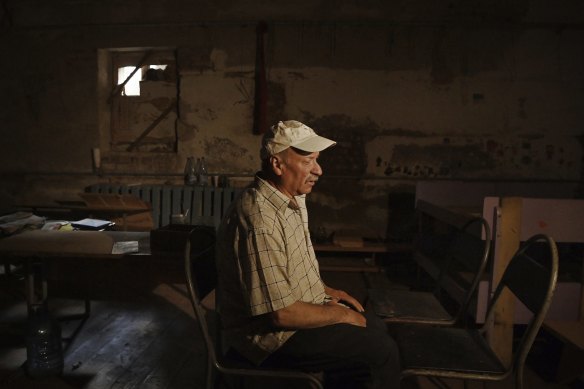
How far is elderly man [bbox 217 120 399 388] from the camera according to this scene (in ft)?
4.55

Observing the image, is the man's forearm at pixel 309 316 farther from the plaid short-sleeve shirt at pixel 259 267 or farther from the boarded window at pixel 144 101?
the boarded window at pixel 144 101

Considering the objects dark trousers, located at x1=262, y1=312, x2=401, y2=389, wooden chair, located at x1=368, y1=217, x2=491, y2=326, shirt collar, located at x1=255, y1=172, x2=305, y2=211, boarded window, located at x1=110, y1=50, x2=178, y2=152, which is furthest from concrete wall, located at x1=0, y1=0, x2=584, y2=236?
dark trousers, located at x1=262, y1=312, x2=401, y2=389

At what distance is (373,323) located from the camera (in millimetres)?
1826

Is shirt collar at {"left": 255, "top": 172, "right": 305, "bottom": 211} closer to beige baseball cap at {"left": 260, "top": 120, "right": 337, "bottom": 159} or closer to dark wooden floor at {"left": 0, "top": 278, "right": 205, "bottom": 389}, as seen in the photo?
beige baseball cap at {"left": 260, "top": 120, "right": 337, "bottom": 159}

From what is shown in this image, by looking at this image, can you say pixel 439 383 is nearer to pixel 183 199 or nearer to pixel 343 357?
pixel 343 357

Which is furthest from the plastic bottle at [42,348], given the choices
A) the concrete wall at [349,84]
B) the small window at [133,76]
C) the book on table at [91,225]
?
the small window at [133,76]

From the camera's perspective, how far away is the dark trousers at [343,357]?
147 cm

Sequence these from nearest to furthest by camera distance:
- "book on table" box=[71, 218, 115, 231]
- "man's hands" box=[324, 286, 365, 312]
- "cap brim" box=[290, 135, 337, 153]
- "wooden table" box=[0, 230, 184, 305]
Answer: "cap brim" box=[290, 135, 337, 153], "man's hands" box=[324, 286, 365, 312], "wooden table" box=[0, 230, 184, 305], "book on table" box=[71, 218, 115, 231]

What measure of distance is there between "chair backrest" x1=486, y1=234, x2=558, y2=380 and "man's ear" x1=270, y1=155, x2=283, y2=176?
104cm

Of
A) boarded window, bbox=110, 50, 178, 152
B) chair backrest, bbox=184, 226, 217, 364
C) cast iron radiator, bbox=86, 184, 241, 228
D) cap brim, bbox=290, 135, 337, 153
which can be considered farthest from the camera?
boarded window, bbox=110, 50, 178, 152

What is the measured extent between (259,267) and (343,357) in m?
0.46

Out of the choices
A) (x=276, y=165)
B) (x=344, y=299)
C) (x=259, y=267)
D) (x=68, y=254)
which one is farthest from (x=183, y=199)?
(x=259, y=267)

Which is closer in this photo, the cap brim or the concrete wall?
the cap brim

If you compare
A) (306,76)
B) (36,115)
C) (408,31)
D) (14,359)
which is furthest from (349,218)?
(36,115)
